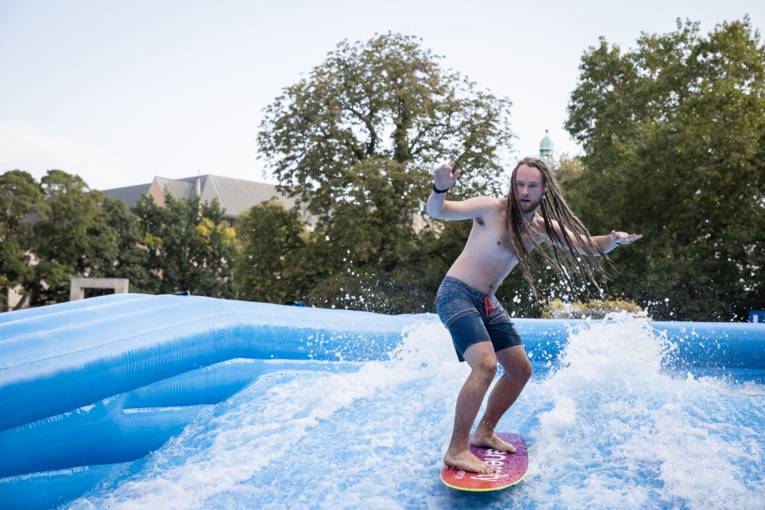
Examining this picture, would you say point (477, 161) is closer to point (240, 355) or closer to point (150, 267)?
point (240, 355)

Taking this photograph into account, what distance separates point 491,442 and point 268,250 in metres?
17.7

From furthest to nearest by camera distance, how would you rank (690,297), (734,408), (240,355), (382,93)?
(382,93)
(690,297)
(240,355)
(734,408)

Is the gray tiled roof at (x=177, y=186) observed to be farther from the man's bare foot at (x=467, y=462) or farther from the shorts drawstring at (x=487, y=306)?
the man's bare foot at (x=467, y=462)

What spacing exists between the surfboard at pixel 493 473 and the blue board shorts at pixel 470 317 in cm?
49

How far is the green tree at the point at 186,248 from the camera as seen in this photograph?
41.5 metres

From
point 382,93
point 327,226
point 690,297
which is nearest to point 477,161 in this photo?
point 382,93

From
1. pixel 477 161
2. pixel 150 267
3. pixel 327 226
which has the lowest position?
pixel 150 267

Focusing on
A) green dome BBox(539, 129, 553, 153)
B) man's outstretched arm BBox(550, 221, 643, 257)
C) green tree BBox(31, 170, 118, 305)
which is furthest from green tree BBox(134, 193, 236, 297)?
man's outstretched arm BBox(550, 221, 643, 257)

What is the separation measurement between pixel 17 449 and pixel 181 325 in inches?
48.2

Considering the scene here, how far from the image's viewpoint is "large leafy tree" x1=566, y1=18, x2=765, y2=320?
53.3 ft

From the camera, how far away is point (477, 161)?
66.0 ft

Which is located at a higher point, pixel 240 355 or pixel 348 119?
pixel 348 119

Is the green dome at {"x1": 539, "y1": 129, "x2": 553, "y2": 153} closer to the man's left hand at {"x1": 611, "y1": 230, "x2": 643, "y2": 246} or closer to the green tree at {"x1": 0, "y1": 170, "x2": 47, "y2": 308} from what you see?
the green tree at {"x1": 0, "y1": 170, "x2": 47, "y2": 308}

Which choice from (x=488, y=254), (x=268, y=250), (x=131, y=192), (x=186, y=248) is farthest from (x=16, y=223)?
(x=488, y=254)
